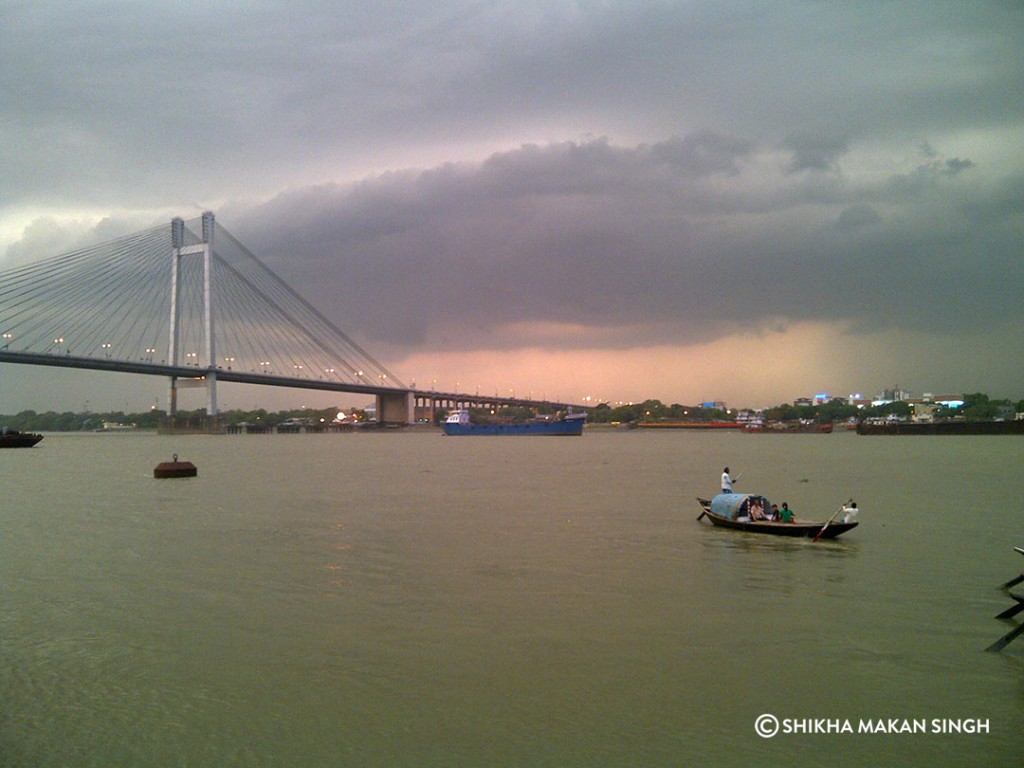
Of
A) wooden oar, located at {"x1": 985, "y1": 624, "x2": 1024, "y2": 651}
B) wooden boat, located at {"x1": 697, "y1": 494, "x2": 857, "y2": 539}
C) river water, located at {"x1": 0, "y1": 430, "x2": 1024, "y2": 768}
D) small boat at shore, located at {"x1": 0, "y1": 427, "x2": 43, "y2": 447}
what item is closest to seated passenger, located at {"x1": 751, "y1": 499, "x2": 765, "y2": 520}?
→ wooden boat, located at {"x1": 697, "y1": 494, "x2": 857, "y2": 539}

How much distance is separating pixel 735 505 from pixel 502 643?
29.9 feet

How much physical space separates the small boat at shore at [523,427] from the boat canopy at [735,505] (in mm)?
76018

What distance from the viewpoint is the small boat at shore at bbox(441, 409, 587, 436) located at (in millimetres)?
94500

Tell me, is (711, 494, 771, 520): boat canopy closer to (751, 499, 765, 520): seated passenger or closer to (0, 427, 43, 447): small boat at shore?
(751, 499, 765, 520): seated passenger

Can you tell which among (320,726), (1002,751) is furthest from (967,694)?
(320,726)

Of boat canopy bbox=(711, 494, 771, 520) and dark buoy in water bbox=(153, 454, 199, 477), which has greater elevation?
boat canopy bbox=(711, 494, 771, 520)

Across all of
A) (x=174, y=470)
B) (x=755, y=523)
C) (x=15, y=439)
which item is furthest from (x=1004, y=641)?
(x=15, y=439)

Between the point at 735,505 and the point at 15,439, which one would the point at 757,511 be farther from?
the point at 15,439

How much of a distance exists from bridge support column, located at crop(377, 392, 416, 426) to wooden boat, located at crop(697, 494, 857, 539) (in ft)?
Result: 262

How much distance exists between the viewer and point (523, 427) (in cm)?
9688

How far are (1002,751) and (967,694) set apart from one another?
3.64 ft

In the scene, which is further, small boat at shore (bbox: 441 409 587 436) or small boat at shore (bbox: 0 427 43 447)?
small boat at shore (bbox: 441 409 587 436)

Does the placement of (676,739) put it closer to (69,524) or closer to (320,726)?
(320,726)

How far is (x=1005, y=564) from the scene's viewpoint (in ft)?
43.7
